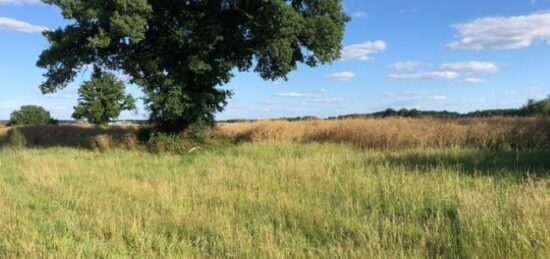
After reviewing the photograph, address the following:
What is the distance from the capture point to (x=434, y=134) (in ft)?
63.4

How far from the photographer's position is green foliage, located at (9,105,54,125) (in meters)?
82.3

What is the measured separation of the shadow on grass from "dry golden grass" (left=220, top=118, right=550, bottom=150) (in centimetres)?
292

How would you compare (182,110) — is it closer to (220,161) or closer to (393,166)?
(220,161)

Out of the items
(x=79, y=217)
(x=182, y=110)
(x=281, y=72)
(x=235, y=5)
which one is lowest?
(x=79, y=217)

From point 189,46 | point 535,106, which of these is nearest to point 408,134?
point 189,46

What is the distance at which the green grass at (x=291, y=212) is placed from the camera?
5938 millimetres

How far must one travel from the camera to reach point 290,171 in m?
11.8

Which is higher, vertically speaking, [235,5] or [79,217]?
[235,5]

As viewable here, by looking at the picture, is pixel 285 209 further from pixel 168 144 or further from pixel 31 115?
pixel 31 115

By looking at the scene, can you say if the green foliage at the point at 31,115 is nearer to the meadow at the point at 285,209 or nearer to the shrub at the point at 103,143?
the shrub at the point at 103,143

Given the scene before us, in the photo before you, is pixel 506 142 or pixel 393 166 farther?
pixel 506 142

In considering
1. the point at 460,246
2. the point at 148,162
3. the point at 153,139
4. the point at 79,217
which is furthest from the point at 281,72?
the point at 460,246

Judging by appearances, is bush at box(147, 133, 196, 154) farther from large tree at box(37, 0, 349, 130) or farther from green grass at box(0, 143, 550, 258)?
green grass at box(0, 143, 550, 258)

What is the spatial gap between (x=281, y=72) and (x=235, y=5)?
3.13 m
